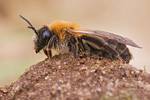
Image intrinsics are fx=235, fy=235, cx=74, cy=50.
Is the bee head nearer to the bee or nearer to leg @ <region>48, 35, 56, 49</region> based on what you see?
the bee

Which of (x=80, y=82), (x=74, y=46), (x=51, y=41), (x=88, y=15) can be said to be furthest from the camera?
(x=88, y=15)

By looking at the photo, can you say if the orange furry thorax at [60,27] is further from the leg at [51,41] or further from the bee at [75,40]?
the leg at [51,41]

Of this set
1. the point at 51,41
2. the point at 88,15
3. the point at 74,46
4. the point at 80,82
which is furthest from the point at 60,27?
the point at 88,15

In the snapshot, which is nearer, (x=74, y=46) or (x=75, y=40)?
(x=74, y=46)

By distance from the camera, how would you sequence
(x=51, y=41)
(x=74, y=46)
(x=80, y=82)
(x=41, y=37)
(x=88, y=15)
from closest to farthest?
(x=80, y=82)
(x=74, y=46)
(x=51, y=41)
(x=41, y=37)
(x=88, y=15)

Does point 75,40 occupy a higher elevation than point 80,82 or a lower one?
higher

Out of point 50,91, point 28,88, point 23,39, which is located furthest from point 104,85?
point 23,39

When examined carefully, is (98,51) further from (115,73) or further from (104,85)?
(104,85)

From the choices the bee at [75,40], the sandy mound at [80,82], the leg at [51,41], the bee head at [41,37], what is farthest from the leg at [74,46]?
the bee head at [41,37]

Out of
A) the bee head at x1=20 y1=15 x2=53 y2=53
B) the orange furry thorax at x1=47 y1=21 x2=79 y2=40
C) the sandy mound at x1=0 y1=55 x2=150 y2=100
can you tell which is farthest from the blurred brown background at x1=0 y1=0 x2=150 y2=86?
the sandy mound at x1=0 y1=55 x2=150 y2=100

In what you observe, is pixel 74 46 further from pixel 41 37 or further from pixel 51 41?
pixel 41 37
